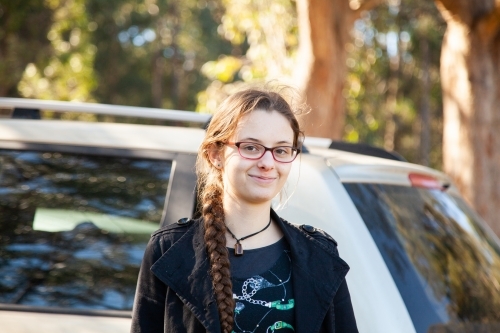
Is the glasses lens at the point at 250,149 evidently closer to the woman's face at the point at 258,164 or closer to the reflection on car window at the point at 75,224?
the woman's face at the point at 258,164

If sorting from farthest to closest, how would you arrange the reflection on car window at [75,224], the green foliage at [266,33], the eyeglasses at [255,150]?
the green foliage at [266,33] < the reflection on car window at [75,224] < the eyeglasses at [255,150]

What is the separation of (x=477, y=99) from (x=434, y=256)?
14.1ft

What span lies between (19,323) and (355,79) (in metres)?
11.7

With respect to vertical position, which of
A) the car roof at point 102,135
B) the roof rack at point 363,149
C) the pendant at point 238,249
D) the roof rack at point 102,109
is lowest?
the pendant at point 238,249

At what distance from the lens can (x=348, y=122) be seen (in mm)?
18172

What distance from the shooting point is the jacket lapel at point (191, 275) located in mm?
1957

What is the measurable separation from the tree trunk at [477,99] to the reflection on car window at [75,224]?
463 cm

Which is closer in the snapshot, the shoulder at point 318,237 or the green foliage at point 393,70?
the shoulder at point 318,237

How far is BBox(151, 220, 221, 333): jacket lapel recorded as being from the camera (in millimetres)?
1957

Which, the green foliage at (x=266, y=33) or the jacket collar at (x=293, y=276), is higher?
the green foliage at (x=266, y=33)

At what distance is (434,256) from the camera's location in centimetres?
279

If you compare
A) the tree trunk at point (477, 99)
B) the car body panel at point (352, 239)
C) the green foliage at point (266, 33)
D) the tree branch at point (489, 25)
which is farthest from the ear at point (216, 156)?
the green foliage at point (266, 33)

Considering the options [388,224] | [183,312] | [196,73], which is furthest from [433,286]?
[196,73]

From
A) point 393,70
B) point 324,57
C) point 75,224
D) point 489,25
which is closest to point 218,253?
point 75,224
